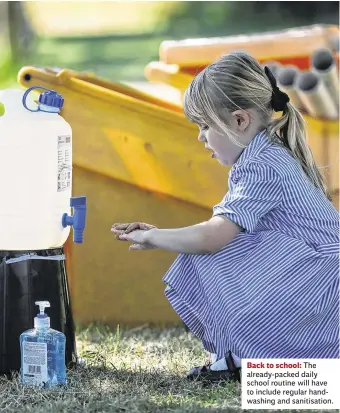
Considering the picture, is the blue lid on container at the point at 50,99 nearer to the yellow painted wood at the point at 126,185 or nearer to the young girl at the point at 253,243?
the young girl at the point at 253,243

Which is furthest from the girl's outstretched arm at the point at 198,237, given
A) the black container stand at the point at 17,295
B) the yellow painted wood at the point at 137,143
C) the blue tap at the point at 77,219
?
the yellow painted wood at the point at 137,143

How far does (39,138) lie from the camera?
2684 mm

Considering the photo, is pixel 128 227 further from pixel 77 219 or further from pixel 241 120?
pixel 241 120

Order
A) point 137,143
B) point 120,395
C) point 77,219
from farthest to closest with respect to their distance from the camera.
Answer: point 137,143
point 77,219
point 120,395

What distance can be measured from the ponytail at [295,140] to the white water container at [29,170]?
69 cm

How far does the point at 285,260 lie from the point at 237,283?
0.51ft

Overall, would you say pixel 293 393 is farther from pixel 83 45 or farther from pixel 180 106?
pixel 83 45

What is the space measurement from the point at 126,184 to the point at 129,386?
1120mm

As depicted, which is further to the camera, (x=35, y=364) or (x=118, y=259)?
(x=118, y=259)

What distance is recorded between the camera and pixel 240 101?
2672 millimetres

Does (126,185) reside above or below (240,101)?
below

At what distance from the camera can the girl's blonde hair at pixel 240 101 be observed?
2668 millimetres

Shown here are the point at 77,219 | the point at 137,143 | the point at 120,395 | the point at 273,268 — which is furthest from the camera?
the point at 137,143

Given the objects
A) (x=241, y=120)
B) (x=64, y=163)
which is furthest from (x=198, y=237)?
(x=64, y=163)
